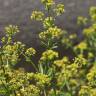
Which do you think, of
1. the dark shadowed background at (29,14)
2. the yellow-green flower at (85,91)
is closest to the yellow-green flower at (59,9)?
the yellow-green flower at (85,91)

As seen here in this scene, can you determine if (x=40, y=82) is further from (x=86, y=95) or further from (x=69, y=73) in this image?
(x=69, y=73)

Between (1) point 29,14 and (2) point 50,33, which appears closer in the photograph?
(2) point 50,33

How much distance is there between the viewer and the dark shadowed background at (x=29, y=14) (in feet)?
30.1

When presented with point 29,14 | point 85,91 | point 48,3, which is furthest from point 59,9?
point 29,14

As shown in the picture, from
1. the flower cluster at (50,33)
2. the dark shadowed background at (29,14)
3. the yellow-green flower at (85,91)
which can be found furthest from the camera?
the dark shadowed background at (29,14)

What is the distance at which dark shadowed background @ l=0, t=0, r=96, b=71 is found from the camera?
30.1 feet

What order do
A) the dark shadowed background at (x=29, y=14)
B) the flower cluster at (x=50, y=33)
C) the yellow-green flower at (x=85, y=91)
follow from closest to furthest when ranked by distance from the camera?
1. the flower cluster at (x=50, y=33)
2. the yellow-green flower at (x=85, y=91)
3. the dark shadowed background at (x=29, y=14)

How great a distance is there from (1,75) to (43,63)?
2.27 ft

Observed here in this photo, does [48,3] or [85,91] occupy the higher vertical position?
[48,3]

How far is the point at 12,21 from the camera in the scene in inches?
372

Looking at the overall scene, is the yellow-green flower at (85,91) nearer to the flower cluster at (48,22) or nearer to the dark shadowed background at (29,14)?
the flower cluster at (48,22)

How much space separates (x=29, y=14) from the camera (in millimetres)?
9602

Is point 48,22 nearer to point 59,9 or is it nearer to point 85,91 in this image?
point 59,9

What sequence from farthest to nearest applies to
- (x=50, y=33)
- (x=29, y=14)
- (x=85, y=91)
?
(x=29, y=14) → (x=85, y=91) → (x=50, y=33)
